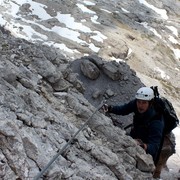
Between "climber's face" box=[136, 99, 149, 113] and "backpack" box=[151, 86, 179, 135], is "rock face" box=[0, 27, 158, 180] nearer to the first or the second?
"climber's face" box=[136, 99, 149, 113]

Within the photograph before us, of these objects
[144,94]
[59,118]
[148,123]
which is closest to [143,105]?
[144,94]

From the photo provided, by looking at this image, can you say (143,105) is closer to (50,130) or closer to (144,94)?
(144,94)

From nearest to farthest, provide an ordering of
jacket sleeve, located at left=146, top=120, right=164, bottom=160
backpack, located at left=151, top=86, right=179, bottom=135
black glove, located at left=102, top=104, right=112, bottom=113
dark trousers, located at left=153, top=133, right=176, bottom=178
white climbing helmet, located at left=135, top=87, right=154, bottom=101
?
jacket sleeve, located at left=146, top=120, right=164, bottom=160 → white climbing helmet, located at left=135, top=87, right=154, bottom=101 → backpack, located at left=151, top=86, right=179, bottom=135 → black glove, located at left=102, top=104, right=112, bottom=113 → dark trousers, located at left=153, top=133, right=176, bottom=178

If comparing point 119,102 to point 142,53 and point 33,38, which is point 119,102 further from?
point 142,53

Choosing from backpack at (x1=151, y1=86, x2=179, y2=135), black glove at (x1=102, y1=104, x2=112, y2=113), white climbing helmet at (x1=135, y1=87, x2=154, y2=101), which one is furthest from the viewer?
black glove at (x1=102, y1=104, x2=112, y2=113)

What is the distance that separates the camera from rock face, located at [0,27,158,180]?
4.99 metres

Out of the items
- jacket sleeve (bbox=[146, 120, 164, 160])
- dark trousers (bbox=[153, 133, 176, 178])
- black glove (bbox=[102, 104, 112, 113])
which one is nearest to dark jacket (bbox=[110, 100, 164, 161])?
jacket sleeve (bbox=[146, 120, 164, 160])

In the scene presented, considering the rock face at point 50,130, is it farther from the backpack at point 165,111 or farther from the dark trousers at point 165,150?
the dark trousers at point 165,150

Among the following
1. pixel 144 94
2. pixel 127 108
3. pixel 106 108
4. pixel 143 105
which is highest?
pixel 144 94

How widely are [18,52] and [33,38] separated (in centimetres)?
1663

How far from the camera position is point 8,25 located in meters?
24.5

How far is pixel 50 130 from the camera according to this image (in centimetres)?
591

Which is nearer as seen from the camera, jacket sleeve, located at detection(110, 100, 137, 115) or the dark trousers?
jacket sleeve, located at detection(110, 100, 137, 115)

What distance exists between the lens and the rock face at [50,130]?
16.4 ft
